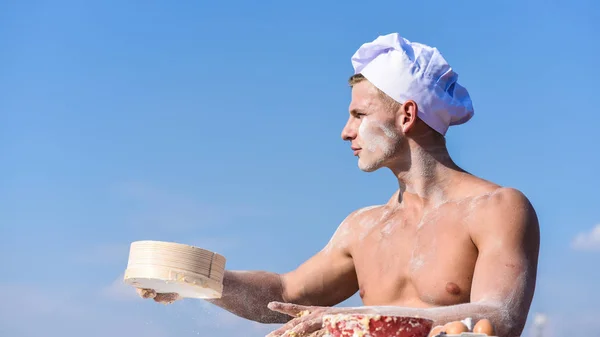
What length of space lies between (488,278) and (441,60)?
1.64 metres

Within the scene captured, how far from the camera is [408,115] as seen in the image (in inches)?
219

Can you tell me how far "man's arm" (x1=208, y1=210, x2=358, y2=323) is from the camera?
239 inches

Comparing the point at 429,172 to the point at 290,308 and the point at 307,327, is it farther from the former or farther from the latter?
the point at 307,327

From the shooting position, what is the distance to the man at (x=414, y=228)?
485 centimetres

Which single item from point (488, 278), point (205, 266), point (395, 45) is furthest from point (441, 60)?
point (205, 266)

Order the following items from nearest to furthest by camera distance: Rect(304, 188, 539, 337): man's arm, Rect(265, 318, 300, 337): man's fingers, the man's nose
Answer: Rect(265, 318, 300, 337): man's fingers, Rect(304, 188, 539, 337): man's arm, the man's nose

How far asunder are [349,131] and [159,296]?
168 cm

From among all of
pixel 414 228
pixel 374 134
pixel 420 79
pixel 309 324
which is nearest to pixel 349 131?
pixel 374 134

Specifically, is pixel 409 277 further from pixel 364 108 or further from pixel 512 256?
pixel 364 108

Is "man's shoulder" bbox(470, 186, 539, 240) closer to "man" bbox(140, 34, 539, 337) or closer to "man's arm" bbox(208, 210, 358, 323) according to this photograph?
"man" bbox(140, 34, 539, 337)

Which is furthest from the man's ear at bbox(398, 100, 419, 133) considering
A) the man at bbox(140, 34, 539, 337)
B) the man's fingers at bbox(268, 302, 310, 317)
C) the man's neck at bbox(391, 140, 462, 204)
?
the man's fingers at bbox(268, 302, 310, 317)

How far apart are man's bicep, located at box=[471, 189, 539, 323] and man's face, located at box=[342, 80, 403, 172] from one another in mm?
800

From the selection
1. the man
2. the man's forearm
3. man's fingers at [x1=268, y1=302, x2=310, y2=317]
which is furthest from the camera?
the man's forearm

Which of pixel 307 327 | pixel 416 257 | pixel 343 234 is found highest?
pixel 343 234
